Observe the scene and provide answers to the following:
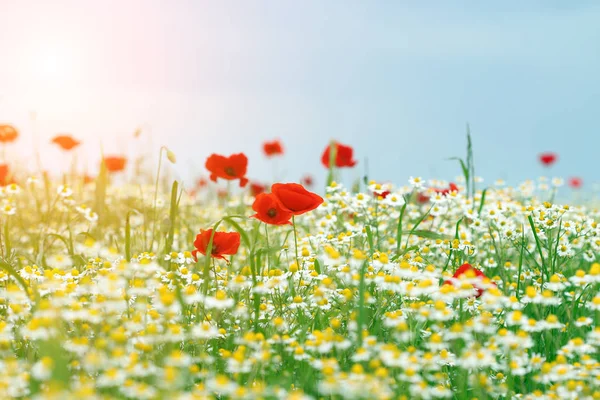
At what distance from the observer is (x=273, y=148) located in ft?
21.7

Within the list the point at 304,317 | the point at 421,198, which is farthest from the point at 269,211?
the point at 421,198

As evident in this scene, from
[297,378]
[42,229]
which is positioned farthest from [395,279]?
[42,229]

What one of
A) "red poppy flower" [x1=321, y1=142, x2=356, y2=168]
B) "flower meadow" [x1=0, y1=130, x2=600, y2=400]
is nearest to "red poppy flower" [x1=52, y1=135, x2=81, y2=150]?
"flower meadow" [x1=0, y1=130, x2=600, y2=400]

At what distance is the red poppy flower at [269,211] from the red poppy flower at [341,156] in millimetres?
2019

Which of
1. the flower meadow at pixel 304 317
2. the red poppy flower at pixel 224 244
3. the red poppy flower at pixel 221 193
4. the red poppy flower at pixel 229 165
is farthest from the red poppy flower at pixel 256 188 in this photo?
the red poppy flower at pixel 224 244

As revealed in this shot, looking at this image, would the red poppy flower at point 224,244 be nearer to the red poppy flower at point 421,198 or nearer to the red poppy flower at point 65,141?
the red poppy flower at point 421,198

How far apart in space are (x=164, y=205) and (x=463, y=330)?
3926 mm

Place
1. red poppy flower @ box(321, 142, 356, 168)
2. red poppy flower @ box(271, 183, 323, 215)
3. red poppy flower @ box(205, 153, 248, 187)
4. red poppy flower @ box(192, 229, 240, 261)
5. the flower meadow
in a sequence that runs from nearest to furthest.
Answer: the flower meadow → red poppy flower @ box(271, 183, 323, 215) → red poppy flower @ box(192, 229, 240, 261) → red poppy flower @ box(205, 153, 248, 187) → red poppy flower @ box(321, 142, 356, 168)

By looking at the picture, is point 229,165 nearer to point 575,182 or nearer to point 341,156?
point 341,156

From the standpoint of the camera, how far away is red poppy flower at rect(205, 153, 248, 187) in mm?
3873

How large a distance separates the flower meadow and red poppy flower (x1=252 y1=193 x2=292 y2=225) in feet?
0.03

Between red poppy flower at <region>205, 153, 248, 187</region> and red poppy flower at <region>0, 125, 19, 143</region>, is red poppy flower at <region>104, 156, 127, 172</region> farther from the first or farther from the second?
red poppy flower at <region>205, 153, 248, 187</region>

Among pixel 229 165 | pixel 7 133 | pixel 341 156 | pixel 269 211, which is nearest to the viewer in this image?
pixel 269 211

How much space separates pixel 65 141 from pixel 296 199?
367 centimetres
